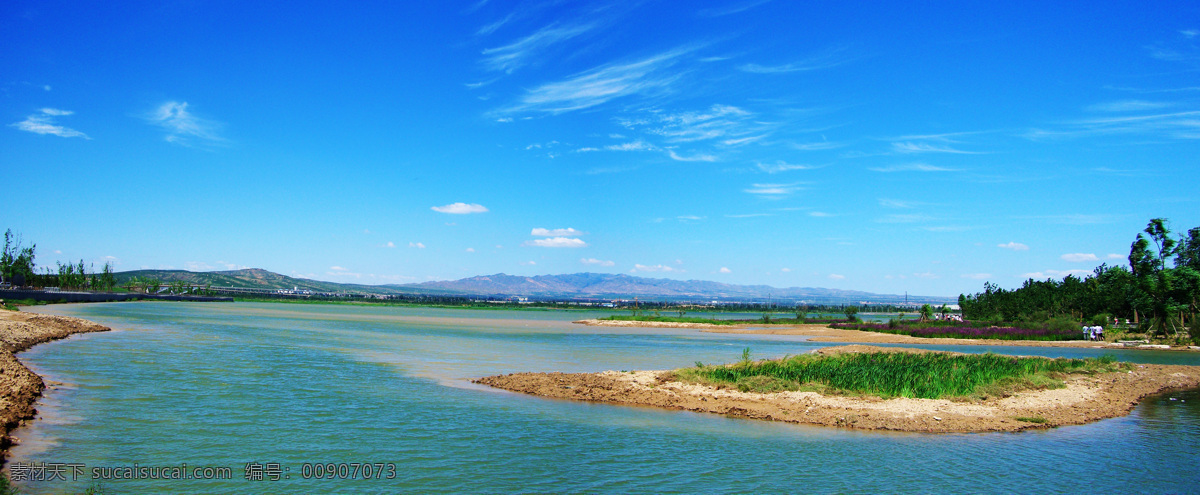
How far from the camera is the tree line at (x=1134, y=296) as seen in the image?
158 feet

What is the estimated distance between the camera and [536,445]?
517 inches

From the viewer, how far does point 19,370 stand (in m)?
18.2

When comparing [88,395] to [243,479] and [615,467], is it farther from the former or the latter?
[615,467]

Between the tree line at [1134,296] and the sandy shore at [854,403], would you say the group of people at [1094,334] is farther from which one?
the sandy shore at [854,403]

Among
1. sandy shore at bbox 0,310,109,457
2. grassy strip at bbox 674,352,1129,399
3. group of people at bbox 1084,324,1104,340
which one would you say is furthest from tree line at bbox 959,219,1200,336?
sandy shore at bbox 0,310,109,457

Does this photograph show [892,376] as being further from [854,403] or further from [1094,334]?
[1094,334]

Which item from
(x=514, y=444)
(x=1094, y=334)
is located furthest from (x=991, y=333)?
(x=514, y=444)

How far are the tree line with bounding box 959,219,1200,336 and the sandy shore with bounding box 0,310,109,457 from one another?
2466 inches

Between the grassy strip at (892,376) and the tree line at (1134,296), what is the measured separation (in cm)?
3332

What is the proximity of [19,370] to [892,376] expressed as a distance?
25.1m

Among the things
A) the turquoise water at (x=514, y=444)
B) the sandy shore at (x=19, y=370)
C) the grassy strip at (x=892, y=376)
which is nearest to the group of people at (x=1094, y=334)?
the grassy strip at (x=892, y=376)

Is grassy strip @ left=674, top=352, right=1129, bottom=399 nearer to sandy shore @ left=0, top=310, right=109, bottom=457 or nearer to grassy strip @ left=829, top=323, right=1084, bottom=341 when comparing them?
sandy shore @ left=0, top=310, right=109, bottom=457

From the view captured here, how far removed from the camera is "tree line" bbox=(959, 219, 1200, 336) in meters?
48.2

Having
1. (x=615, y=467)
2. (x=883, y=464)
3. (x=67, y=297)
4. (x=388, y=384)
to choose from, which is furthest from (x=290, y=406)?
(x=67, y=297)
